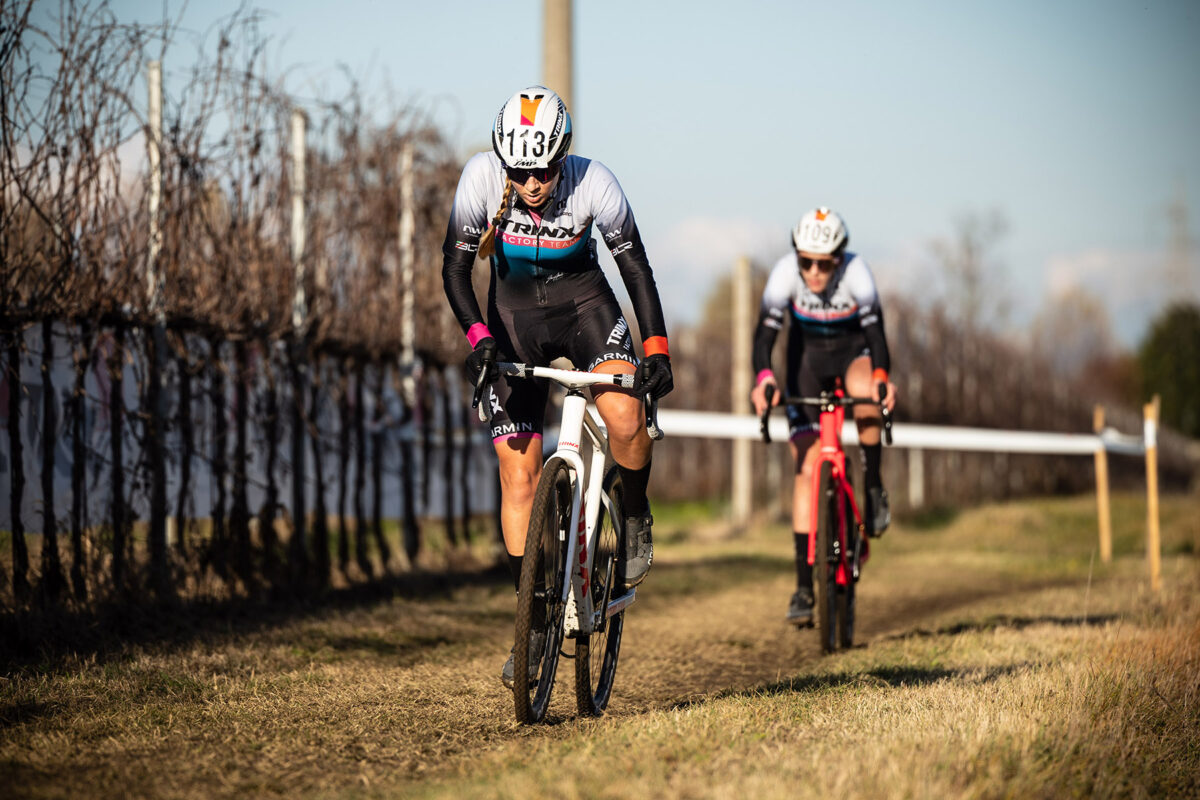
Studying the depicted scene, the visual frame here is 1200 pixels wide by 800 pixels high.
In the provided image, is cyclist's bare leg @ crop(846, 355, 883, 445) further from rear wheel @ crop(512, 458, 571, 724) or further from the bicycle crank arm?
rear wheel @ crop(512, 458, 571, 724)

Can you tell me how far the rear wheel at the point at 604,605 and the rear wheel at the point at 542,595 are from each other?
0.17 m

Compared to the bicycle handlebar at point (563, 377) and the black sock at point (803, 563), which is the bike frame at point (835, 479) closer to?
the black sock at point (803, 563)

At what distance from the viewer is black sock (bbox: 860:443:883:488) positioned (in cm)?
766

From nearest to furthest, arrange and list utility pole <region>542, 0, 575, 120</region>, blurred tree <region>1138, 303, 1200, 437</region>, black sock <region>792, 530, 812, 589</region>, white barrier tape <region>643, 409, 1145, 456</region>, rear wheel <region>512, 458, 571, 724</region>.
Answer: rear wheel <region>512, 458, 571, 724</region> < black sock <region>792, 530, 812, 589</region> < utility pole <region>542, 0, 575, 120</region> < white barrier tape <region>643, 409, 1145, 456</region> < blurred tree <region>1138, 303, 1200, 437</region>

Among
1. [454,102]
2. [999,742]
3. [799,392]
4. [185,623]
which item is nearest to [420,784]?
[999,742]

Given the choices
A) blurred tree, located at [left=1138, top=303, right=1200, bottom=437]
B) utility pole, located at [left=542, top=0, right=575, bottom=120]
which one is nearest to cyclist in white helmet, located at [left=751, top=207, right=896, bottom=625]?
utility pole, located at [left=542, top=0, right=575, bottom=120]

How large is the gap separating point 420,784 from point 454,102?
803 cm

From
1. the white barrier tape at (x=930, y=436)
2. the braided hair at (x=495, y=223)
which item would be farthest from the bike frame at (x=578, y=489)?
the white barrier tape at (x=930, y=436)

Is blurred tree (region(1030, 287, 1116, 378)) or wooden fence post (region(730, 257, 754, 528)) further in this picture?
blurred tree (region(1030, 287, 1116, 378))

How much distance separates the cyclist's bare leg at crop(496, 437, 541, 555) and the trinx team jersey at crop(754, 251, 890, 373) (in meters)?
2.73

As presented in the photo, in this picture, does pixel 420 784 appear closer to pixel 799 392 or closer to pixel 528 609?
pixel 528 609

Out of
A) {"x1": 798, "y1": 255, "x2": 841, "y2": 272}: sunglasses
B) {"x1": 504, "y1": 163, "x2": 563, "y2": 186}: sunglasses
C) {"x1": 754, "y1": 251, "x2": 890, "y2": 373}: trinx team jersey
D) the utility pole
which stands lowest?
{"x1": 754, "y1": 251, "x2": 890, "y2": 373}: trinx team jersey

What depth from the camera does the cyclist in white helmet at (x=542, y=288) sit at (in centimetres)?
493

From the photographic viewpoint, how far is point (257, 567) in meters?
8.17
